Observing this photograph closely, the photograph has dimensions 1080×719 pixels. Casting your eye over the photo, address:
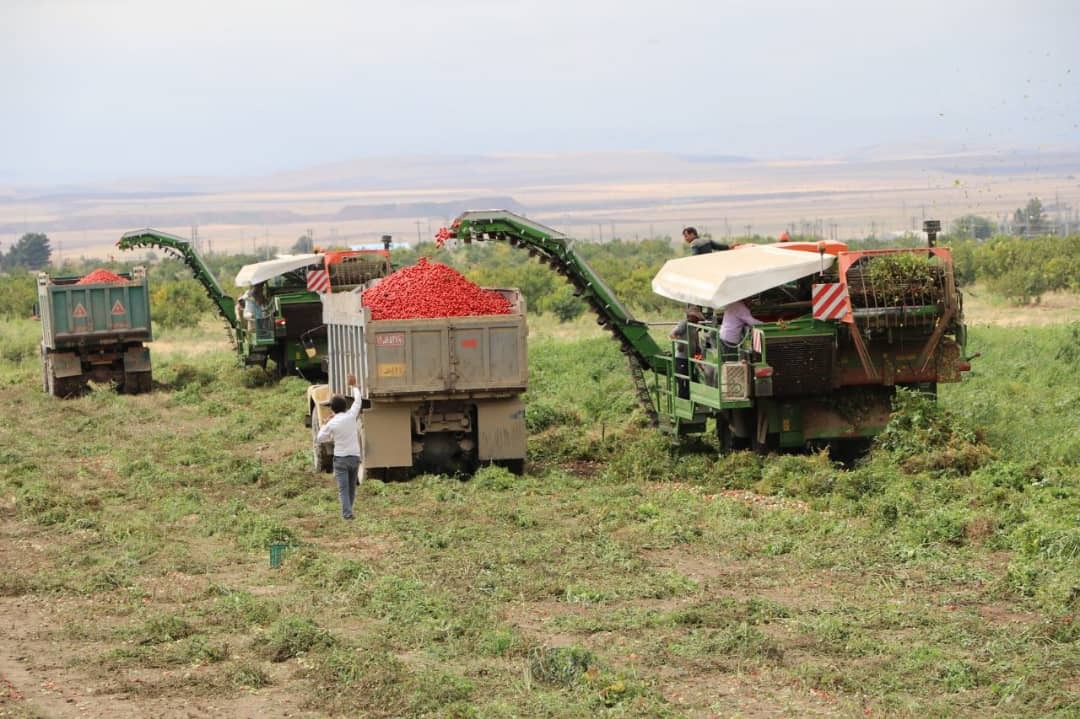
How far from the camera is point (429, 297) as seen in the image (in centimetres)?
1706

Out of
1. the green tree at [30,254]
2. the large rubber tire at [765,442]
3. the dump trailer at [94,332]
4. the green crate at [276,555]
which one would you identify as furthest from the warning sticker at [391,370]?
the green tree at [30,254]

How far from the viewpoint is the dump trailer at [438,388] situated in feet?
53.9

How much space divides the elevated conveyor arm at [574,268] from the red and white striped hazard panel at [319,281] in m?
8.60

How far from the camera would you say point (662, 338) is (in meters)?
31.1

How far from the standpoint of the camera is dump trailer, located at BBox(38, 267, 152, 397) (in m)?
28.1

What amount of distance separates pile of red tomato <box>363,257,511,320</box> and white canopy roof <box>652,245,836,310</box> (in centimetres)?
207

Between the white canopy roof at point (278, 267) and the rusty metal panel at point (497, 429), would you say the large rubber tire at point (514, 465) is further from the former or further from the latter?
the white canopy roof at point (278, 267)

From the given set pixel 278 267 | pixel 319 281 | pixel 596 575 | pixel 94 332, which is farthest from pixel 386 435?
pixel 94 332

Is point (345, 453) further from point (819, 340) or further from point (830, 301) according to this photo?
point (830, 301)

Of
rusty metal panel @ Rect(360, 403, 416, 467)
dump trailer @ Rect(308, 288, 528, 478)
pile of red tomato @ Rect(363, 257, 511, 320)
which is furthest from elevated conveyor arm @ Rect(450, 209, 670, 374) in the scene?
rusty metal panel @ Rect(360, 403, 416, 467)

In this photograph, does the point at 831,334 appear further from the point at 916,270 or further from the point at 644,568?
the point at 644,568

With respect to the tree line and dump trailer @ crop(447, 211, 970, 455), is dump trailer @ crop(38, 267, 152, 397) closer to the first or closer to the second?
the tree line

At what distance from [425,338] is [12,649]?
6969 mm

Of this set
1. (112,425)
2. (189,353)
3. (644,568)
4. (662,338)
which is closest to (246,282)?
(112,425)
